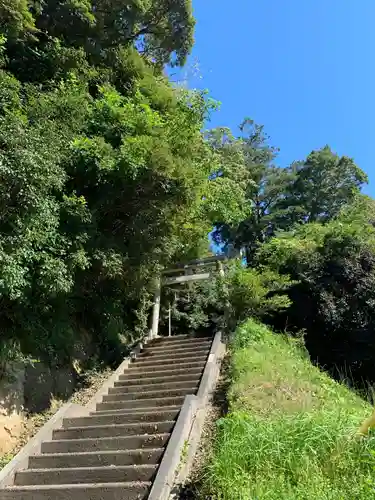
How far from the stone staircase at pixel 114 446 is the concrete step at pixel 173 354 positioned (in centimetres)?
70

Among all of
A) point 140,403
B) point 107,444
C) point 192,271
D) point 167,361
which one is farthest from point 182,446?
point 192,271

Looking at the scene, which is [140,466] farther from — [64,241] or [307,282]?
[307,282]

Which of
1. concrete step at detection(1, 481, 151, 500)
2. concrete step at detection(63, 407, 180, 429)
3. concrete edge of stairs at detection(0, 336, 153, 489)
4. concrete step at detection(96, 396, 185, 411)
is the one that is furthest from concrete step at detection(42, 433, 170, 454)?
concrete step at detection(96, 396, 185, 411)

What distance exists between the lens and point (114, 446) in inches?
231

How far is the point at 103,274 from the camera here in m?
8.42

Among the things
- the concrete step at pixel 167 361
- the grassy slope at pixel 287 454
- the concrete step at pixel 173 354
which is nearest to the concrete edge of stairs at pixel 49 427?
the concrete step at pixel 167 361

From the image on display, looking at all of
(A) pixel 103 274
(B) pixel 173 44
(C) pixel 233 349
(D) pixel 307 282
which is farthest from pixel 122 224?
(B) pixel 173 44

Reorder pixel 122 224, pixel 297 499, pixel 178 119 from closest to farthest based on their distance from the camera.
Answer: pixel 297 499, pixel 122 224, pixel 178 119

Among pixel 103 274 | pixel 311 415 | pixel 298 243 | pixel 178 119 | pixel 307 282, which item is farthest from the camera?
pixel 298 243

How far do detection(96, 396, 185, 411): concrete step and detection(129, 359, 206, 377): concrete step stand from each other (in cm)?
135

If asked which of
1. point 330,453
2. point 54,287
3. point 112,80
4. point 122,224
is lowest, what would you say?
point 330,453

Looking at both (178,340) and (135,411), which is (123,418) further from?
(178,340)

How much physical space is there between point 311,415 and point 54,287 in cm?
408

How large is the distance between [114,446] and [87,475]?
2.11 feet
